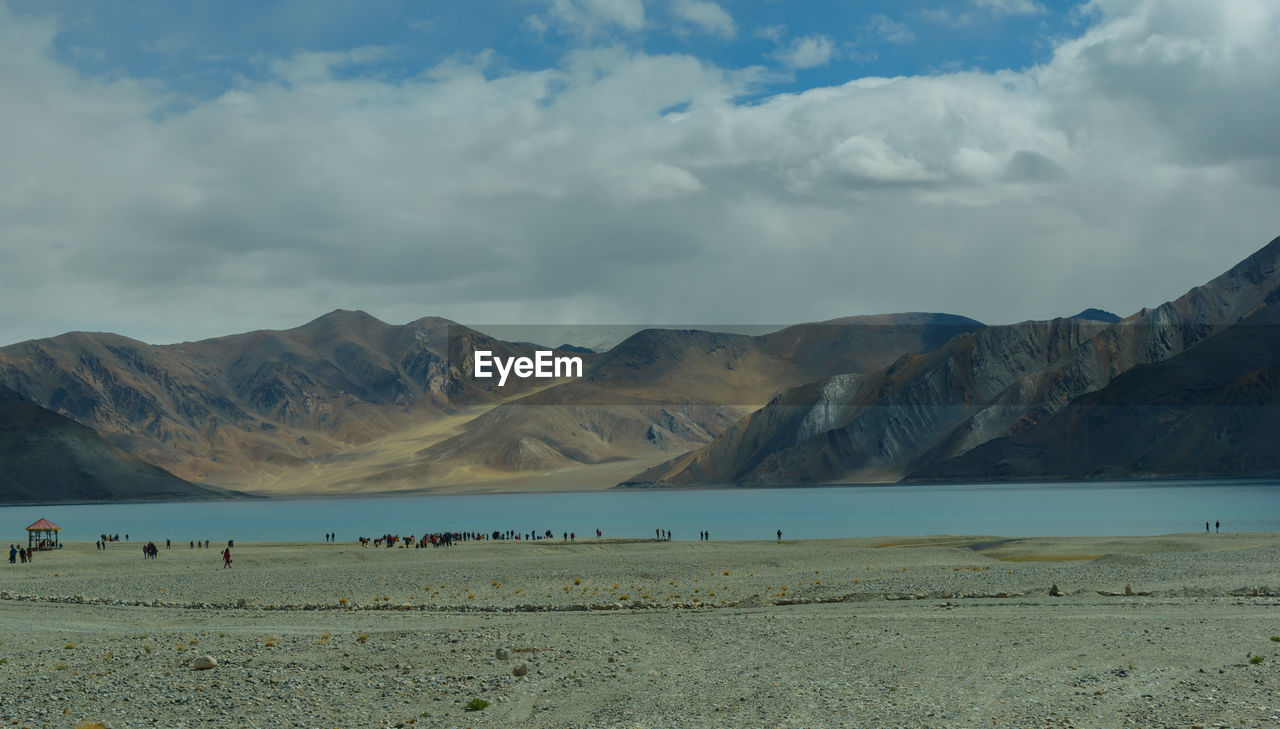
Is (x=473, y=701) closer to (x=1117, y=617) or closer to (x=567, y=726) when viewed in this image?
(x=567, y=726)

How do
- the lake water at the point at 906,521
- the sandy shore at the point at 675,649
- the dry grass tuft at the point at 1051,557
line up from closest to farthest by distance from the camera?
the sandy shore at the point at 675,649
the dry grass tuft at the point at 1051,557
the lake water at the point at 906,521

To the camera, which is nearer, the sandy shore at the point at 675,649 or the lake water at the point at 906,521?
the sandy shore at the point at 675,649

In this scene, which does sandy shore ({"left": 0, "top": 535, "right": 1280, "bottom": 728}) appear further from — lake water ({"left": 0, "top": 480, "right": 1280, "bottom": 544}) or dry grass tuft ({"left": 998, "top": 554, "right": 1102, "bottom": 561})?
lake water ({"left": 0, "top": 480, "right": 1280, "bottom": 544})

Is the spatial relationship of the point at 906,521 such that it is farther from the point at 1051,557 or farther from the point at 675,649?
the point at 675,649

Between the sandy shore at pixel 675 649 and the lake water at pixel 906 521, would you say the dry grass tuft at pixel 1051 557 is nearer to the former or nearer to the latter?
the sandy shore at pixel 675 649

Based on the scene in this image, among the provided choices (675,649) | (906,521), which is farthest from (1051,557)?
(906,521)

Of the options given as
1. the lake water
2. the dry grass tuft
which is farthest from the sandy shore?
the lake water

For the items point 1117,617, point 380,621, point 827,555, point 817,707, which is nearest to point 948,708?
point 817,707

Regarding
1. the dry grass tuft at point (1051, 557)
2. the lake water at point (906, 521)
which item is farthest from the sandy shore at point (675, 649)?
the lake water at point (906, 521)
